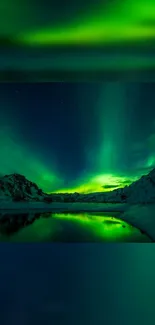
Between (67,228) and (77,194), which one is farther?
(77,194)

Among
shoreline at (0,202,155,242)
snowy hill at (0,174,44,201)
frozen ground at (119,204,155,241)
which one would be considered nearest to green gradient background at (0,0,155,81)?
snowy hill at (0,174,44,201)

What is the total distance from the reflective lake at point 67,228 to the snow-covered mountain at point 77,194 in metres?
0.20

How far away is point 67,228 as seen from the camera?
17.3ft

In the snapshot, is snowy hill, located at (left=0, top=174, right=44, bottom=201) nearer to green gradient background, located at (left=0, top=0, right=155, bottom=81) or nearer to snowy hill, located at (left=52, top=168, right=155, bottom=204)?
snowy hill, located at (left=52, top=168, right=155, bottom=204)

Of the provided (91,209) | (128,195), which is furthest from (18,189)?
(128,195)

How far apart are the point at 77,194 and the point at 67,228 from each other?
1.51 feet

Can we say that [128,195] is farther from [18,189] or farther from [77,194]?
[18,189]

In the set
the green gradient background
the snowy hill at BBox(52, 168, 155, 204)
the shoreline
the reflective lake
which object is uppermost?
the green gradient background

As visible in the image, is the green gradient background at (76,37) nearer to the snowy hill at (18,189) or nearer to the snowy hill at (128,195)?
the snowy hill at (18,189)

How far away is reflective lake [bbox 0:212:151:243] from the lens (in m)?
5.22

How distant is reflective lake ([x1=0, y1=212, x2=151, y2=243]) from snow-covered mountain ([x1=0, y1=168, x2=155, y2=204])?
0.20m

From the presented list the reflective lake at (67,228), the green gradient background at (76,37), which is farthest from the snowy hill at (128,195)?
the green gradient background at (76,37)

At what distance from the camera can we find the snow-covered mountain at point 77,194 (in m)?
5.35

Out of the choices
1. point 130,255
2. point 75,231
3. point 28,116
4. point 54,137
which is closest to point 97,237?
point 75,231
